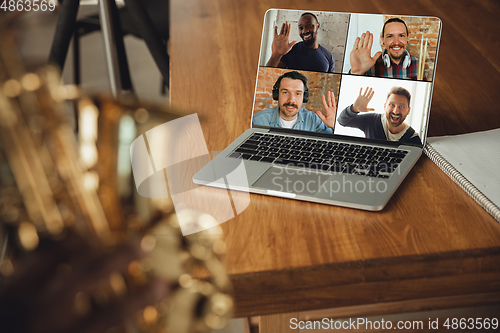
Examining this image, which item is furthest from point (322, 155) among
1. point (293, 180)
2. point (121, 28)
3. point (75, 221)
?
point (121, 28)

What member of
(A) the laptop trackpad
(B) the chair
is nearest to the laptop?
(A) the laptop trackpad

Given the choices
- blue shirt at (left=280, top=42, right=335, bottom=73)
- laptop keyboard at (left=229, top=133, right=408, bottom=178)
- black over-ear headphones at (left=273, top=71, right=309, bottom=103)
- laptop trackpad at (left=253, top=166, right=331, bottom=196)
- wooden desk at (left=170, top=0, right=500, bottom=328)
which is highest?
blue shirt at (left=280, top=42, right=335, bottom=73)

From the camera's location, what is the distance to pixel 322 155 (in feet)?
1.76

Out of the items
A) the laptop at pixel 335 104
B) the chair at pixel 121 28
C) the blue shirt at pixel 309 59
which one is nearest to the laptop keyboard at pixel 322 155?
the laptop at pixel 335 104

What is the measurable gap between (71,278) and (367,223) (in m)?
0.34

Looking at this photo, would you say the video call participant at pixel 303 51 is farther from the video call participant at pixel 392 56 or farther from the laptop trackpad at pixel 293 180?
the laptop trackpad at pixel 293 180

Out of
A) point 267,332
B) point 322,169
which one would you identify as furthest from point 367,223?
point 267,332

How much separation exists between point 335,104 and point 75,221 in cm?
50

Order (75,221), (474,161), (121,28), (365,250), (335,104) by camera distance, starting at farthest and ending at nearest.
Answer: (121,28), (335,104), (474,161), (365,250), (75,221)

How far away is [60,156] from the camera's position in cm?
16

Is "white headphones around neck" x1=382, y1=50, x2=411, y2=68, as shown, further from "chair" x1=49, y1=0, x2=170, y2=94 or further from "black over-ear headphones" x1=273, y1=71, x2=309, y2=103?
"chair" x1=49, y1=0, x2=170, y2=94

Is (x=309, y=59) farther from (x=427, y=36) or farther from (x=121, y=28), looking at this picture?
(x=121, y=28)

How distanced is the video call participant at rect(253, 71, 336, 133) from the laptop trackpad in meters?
0.12

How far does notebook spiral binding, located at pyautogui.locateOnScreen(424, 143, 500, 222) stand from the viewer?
1.35 ft
